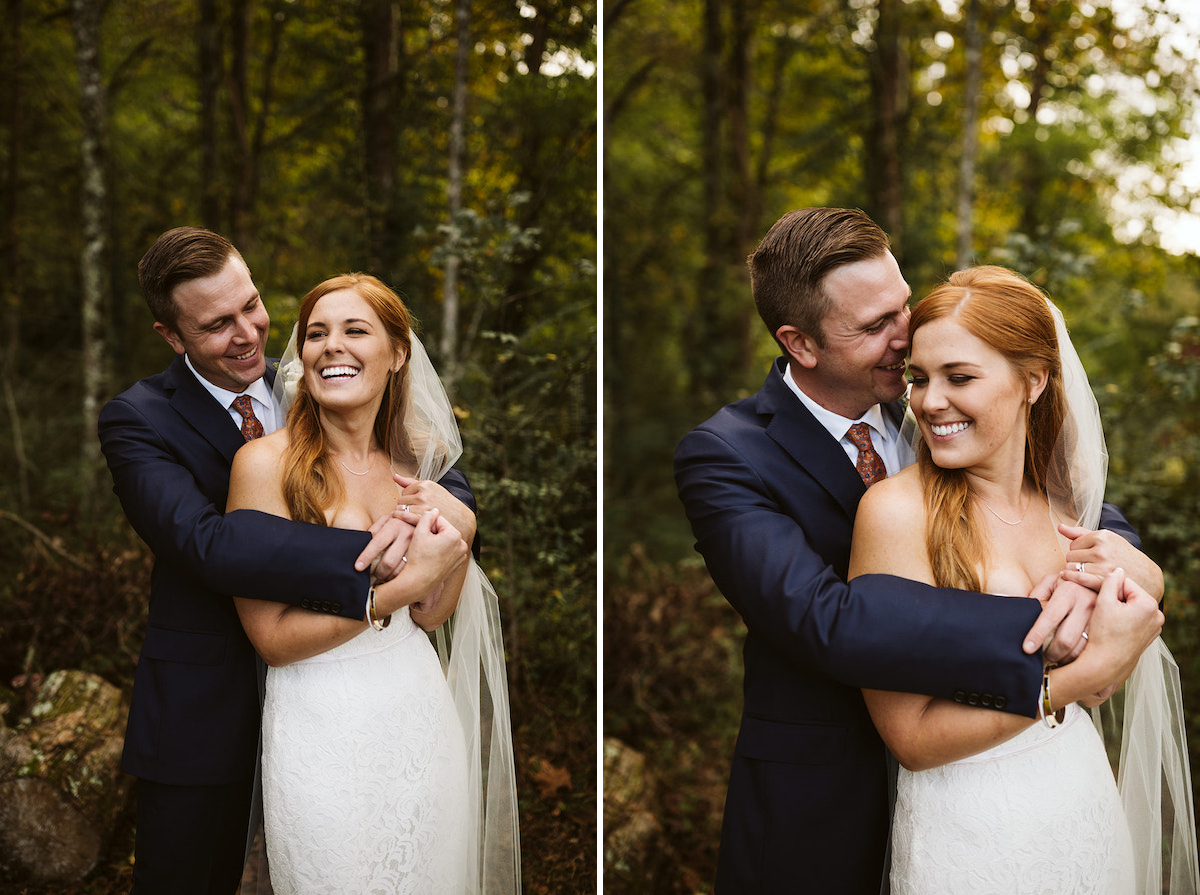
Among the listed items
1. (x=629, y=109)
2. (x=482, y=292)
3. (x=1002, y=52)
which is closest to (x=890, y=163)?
(x=1002, y=52)

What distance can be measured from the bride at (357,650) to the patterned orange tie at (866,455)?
109cm

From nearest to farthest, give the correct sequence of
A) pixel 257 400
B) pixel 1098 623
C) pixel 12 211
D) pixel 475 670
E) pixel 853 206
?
pixel 1098 623
pixel 257 400
pixel 475 670
pixel 12 211
pixel 853 206

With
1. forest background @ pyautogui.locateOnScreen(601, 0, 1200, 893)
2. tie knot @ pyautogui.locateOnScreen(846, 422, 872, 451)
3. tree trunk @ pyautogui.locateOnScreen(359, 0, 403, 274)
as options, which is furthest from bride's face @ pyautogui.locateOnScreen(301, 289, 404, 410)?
forest background @ pyautogui.locateOnScreen(601, 0, 1200, 893)

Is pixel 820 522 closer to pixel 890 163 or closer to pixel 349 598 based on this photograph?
pixel 349 598

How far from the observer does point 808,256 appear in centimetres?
222

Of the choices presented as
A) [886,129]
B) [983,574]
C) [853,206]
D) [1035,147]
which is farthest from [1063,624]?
[1035,147]

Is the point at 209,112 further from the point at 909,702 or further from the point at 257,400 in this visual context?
the point at 909,702

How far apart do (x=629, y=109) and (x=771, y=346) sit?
316cm

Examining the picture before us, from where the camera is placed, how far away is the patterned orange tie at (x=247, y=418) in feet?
8.00

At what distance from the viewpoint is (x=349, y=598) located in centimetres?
208

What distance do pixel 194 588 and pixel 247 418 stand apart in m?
0.50

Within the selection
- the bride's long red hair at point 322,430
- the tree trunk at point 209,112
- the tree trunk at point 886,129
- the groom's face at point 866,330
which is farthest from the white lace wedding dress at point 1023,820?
the tree trunk at point 886,129

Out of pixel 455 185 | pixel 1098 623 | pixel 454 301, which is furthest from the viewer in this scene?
pixel 455 185

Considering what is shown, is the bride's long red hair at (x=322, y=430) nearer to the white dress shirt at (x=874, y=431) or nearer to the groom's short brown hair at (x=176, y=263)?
the groom's short brown hair at (x=176, y=263)
